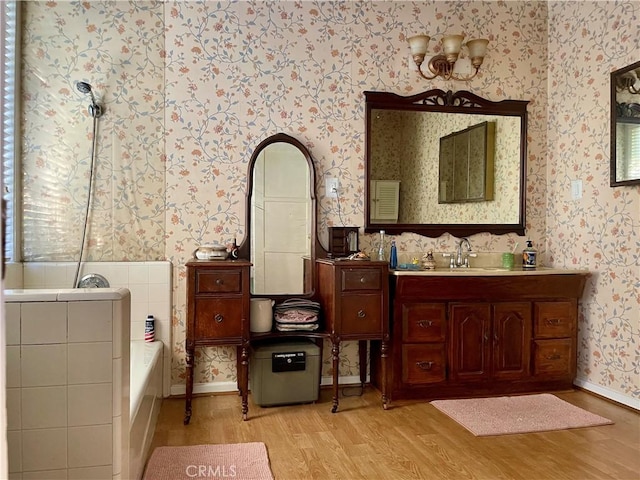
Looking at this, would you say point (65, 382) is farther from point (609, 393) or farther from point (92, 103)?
point (609, 393)

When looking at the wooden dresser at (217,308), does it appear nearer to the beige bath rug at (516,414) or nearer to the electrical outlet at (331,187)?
the electrical outlet at (331,187)

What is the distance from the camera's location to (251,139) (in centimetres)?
321

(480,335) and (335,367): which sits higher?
(480,335)

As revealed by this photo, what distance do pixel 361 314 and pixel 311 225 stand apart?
2.23 feet

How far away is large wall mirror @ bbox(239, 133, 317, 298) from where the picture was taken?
316cm

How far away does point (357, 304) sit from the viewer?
287cm

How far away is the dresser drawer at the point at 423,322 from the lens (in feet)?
9.78

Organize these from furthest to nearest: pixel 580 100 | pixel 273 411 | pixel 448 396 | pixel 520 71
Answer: pixel 520 71 → pixel 580 100 → pixel 448 396 → pixel 273 411

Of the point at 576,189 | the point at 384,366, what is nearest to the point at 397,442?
the point at 384,366

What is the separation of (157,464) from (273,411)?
0.82m

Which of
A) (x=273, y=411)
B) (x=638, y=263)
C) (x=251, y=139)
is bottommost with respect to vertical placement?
(x=273, y=411)

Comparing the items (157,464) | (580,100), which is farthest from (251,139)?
(580,100)

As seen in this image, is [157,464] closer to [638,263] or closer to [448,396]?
[448,396]

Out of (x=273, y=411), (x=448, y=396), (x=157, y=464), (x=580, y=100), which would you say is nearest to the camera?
(x=157, y=464)
